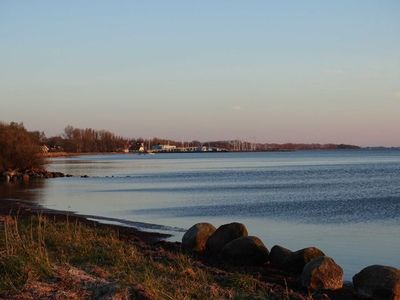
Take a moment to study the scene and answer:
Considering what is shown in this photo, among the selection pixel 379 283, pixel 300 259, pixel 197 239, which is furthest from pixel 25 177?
pixel 379 283

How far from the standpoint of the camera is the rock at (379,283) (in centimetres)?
1302

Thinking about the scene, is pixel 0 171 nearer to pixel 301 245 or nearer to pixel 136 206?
pixel 136 206

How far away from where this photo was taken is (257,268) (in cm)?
1642

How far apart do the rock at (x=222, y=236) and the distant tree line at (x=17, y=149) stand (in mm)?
57464

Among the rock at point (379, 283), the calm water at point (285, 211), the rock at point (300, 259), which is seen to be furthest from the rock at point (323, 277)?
the calm water at point (285, 211)

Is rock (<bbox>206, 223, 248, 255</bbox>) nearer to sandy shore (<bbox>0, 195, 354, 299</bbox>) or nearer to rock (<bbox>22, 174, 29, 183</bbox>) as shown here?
sandy shore (<bbox>0, 195, 354, 299</bbox>)

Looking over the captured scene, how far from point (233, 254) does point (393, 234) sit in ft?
30.5

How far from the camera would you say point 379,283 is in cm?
1318

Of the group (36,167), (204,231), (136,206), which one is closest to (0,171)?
(36,167)

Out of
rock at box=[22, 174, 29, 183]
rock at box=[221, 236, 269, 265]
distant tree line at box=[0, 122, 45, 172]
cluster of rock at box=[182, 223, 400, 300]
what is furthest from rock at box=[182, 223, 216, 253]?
distant tree line at box=[0, 122, 45, 172]

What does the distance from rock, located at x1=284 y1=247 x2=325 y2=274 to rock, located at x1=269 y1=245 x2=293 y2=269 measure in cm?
20

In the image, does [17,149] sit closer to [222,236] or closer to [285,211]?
[285,211]

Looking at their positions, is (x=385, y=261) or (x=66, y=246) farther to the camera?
(x=385, y=261)

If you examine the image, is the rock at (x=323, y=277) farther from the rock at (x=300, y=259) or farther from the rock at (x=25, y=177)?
the rock at (x=25, y=177)
